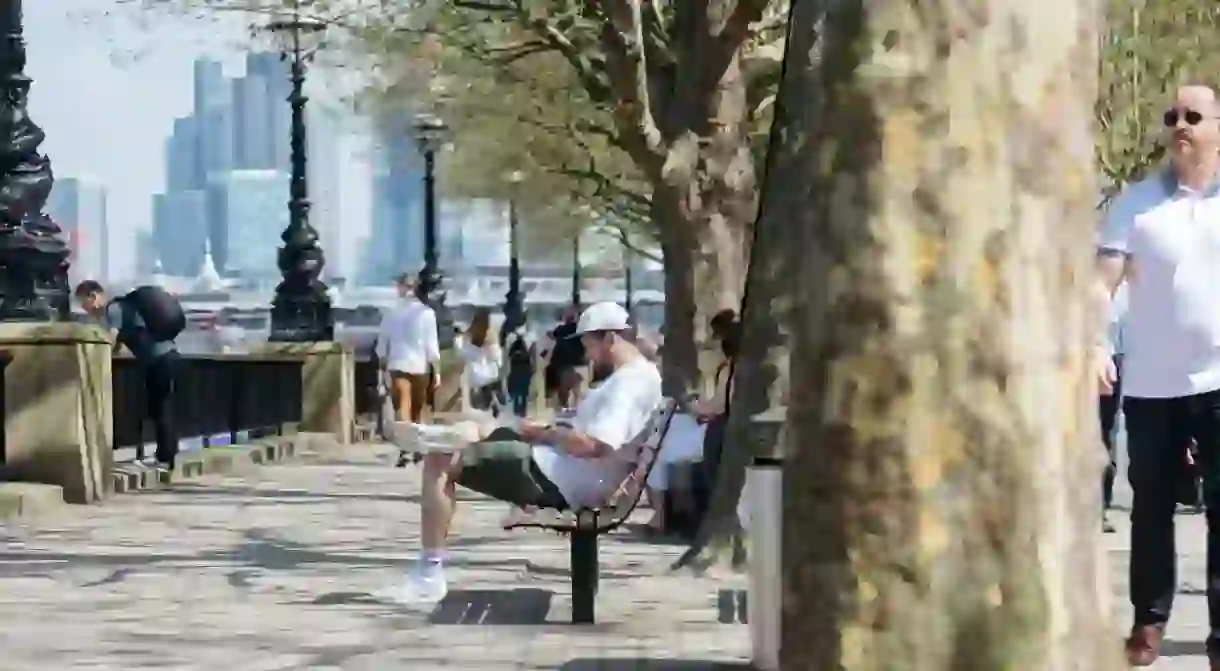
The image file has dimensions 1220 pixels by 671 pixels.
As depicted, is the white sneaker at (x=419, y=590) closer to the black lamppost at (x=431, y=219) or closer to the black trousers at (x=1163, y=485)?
the black trousers at (x=1163, y=485)

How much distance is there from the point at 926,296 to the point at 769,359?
690 centimetres

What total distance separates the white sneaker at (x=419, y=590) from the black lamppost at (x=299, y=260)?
17825mm

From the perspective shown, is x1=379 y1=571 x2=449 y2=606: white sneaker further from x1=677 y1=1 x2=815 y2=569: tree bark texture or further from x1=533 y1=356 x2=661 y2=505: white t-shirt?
x1=677 y1=1 x2=815 y2=569: tree bark texture

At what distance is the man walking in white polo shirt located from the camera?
7.55m

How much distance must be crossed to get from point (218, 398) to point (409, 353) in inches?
120

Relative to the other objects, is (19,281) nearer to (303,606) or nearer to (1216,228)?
(303,606)

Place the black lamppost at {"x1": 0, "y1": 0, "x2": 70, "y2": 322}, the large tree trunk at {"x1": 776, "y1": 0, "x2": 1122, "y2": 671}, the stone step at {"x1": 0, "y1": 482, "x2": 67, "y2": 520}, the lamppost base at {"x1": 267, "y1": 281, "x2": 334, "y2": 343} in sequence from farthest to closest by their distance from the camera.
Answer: the lamppost base at {"x1": 267, "y1": 281, "x2": 334, "y2": 343} → the black lamppost at {"x1": 0, "y1": 0, "x2": 70, "y2": 322} → the stone step at {"x1": 0, "y1": 482, "x2": 67, "y2": 520} → the large tree trunk at {"x1": 776, "y1": 0, "x2": 1122, "y2": 671}

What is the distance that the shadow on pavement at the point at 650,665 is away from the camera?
8516 mm

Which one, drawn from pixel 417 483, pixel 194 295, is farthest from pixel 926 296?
pixel 194 295

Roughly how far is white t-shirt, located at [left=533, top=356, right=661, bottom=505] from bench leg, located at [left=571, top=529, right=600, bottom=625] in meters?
0.24

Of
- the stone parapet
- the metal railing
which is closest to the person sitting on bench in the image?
the stone parapet

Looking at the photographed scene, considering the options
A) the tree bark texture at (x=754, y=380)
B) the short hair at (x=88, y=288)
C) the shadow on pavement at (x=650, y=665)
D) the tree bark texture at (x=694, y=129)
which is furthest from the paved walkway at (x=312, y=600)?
the short hair at (x=88, y=288)

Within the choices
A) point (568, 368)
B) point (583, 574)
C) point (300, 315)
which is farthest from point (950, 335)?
point (300, 315)

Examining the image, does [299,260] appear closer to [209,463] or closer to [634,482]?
[209,463]
